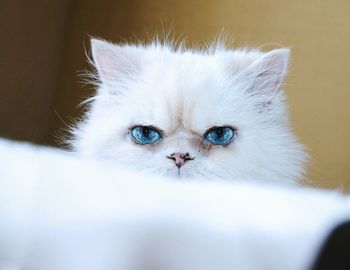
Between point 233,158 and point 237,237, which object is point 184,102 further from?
point 237,237

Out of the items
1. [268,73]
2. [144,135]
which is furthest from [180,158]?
[268,73]

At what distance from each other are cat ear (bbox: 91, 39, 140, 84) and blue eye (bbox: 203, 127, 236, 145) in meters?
0.15

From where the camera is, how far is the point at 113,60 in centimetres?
81

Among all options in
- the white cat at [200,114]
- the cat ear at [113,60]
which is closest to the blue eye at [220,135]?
the white cat at [200,114]

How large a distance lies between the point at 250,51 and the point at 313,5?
0.38 feet

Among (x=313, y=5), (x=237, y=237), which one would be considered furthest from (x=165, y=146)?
(x=313, y=5)

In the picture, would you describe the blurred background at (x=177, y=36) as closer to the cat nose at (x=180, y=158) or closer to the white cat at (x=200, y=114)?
the white cat at (x=200, y=114)

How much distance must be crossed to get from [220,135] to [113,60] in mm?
206

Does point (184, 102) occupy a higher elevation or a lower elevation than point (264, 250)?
higher

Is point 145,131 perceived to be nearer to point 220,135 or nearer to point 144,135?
point 144,135

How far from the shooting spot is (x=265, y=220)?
741mm

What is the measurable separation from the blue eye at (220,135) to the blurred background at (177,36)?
0.33 feet

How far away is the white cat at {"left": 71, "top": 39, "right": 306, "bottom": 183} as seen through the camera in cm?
77

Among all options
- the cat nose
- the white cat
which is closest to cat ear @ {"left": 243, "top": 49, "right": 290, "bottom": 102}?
the white cat
